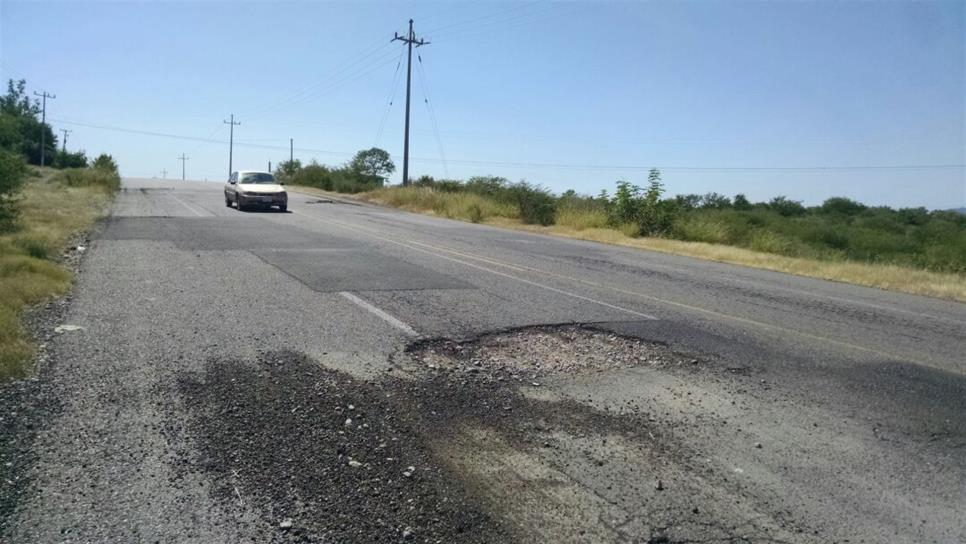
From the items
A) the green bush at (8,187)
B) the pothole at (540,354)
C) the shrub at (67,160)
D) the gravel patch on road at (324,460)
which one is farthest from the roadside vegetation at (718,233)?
the shrub at (67,160)

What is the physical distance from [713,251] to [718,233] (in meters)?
5.40

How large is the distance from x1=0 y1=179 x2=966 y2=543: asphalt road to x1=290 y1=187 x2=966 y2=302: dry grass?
6567 millimetres

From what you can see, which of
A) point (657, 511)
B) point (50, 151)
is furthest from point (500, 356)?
point (50, 151)

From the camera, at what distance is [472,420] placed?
5.03 meters

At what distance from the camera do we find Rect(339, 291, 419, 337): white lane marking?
756 centimetres

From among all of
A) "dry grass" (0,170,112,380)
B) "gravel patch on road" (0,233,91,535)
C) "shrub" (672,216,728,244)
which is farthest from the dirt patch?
"shrub" (672,216,728,244)

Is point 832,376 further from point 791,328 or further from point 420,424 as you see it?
point 420,424

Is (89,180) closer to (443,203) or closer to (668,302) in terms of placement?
(443,203)

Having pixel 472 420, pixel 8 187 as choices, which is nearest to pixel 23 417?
pixel 472 420

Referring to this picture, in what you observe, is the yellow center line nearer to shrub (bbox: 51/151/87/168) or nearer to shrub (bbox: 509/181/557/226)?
shrub (bbox: 509/181/557/226)

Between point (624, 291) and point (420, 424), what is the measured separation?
6.97 metres

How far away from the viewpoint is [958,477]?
457cm

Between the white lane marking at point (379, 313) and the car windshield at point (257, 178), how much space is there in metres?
21.6

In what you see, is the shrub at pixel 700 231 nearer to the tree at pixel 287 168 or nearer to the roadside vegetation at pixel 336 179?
the roadside vegetation at pixel 336 179
